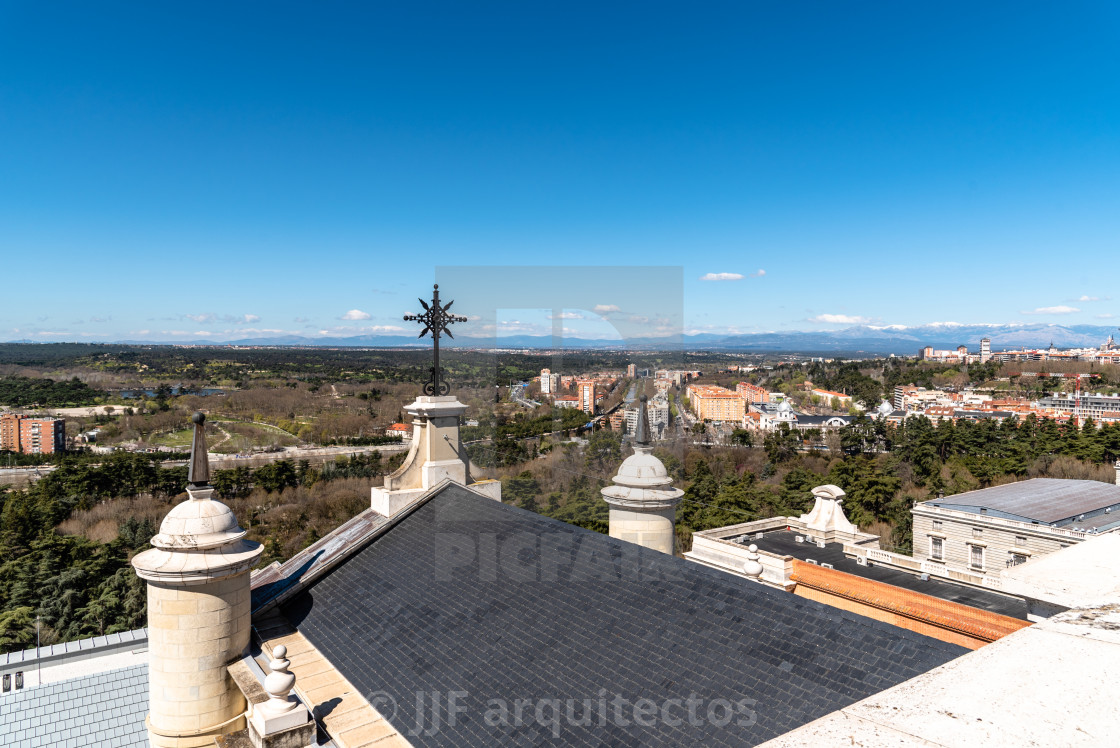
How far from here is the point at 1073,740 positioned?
1335mm

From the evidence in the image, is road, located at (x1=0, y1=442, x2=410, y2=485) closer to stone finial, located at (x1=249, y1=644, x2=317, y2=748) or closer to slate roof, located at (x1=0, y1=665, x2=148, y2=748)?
slate roof, located at (x1=0, y1=665, x2=148, y2=748)

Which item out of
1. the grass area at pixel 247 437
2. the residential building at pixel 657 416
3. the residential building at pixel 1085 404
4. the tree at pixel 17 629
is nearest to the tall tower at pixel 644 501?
the residential building at pixel 657 416

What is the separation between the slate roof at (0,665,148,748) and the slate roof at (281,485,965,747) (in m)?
9.97

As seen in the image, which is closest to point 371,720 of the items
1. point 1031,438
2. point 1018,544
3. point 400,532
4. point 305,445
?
point 400,532

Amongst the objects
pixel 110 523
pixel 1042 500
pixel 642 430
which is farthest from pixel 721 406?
pixel 642 430

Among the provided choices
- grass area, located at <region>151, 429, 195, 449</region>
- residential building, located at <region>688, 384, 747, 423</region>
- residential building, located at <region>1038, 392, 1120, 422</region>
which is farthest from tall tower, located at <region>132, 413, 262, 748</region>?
residential building, located at <region>1038, 392, 1120, 422</region>

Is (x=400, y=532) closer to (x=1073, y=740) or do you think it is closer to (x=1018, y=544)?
(x=1073, y=740)

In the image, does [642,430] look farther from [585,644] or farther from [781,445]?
[781,445]

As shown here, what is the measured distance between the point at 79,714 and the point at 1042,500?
3669cm

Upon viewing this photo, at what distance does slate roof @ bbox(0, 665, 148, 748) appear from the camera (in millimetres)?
13281

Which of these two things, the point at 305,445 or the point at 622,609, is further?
the point at 305,445

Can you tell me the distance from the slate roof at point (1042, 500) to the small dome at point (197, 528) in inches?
A: 1220

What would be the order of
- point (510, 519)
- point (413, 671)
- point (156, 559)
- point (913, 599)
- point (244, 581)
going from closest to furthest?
point (413, 671)
point (156, 559)
point (244, 581)
point (510, 519)
point (913, 599)

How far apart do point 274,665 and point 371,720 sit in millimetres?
963
